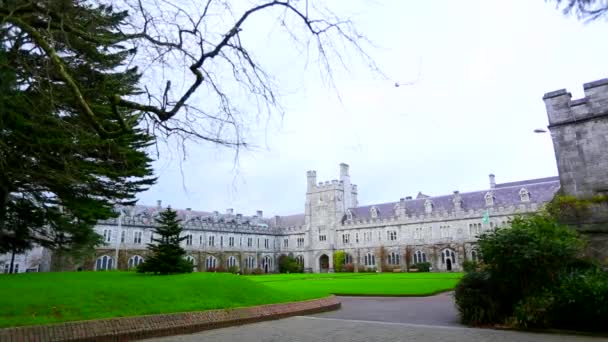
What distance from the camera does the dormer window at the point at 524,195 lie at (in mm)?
45978

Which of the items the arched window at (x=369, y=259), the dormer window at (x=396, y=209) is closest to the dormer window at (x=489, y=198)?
the dormer window at (x=396, y=209)

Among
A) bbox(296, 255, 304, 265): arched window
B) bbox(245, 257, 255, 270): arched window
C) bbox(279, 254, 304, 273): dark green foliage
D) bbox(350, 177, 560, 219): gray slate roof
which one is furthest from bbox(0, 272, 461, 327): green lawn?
bbox(296, 255, 304, 265): arched window

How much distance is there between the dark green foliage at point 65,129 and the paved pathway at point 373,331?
4573mm

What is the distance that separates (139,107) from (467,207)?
5106 cm

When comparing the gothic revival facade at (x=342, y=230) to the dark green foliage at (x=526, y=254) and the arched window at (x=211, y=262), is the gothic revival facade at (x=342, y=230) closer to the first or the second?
the arched window at (x=211, y=262)

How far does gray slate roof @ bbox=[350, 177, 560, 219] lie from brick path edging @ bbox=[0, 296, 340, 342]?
40322mm

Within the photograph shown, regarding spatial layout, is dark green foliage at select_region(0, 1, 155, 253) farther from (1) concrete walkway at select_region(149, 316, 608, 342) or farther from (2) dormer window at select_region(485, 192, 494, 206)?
(2) dormer window at select_region(485, 192, 494, 206)

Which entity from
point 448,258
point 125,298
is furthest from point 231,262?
point 125,298

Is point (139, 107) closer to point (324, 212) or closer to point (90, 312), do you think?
point (90, 312)

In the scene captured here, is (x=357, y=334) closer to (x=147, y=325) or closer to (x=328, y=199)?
(x=147, y=325)

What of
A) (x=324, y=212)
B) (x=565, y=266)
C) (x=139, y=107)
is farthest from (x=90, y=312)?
(x=324, y=212)

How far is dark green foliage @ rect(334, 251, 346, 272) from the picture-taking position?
58250mm

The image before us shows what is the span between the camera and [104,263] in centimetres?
4831

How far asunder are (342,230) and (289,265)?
9133mm
